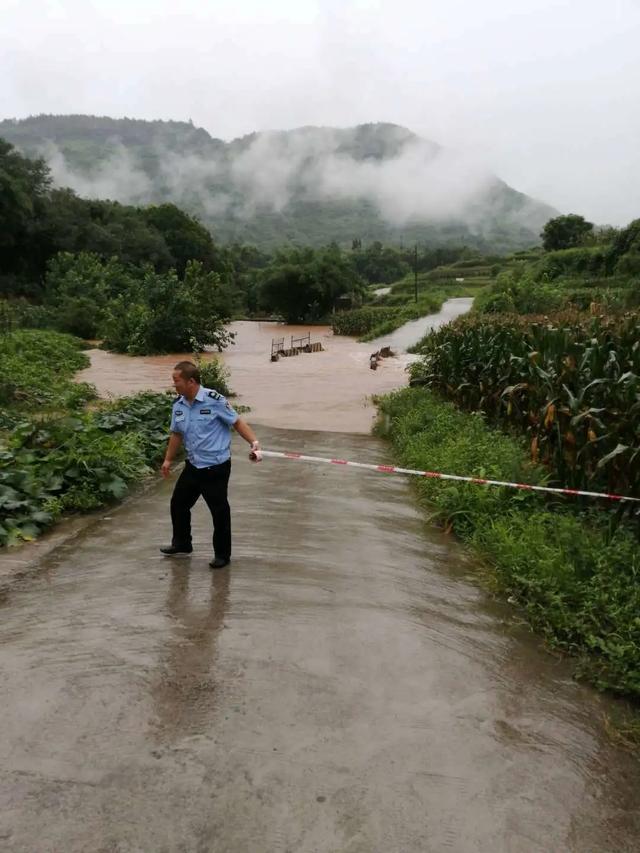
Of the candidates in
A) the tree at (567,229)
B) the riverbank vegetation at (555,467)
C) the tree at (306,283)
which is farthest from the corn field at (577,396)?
the tree at (567,229)

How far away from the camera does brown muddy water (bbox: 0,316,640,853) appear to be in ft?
9.54

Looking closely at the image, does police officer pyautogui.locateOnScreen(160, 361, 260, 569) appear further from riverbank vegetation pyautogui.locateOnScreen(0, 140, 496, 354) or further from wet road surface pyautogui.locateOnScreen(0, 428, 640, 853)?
riverbank vegetation pyautogui.locateOnScreen(0, 140, 496, 354)

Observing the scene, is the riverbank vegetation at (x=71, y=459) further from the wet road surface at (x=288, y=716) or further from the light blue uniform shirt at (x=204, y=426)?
the light blue uniform shirt at (x=204, y=426)

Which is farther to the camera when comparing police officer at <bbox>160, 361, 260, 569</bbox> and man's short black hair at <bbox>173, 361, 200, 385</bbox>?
police officer at <bbox>160, 361, 260, 569</bbox>

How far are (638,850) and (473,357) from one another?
10.2 m

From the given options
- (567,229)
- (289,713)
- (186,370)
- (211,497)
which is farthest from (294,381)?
(567,229)

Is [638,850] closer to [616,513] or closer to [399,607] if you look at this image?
[399,607]

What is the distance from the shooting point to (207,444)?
5594 mm

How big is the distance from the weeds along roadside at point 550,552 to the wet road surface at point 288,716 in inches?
10.4

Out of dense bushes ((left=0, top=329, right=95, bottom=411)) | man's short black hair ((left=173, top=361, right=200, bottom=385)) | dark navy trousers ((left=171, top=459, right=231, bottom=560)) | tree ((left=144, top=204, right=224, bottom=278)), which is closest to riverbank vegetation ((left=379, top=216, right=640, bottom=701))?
dark navy trousers ((left=171, top=459, right=231, bottom=560))

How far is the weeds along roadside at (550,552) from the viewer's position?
4.51 meters

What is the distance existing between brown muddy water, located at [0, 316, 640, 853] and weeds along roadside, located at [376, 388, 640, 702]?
0.22 metres

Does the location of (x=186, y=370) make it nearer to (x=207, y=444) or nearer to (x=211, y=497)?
(x=207, y=444)

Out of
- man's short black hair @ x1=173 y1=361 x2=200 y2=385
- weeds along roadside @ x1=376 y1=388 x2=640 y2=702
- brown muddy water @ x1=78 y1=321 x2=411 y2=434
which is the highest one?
man's short black hair @ x1=173 y1=361 x2=200 y2=385
